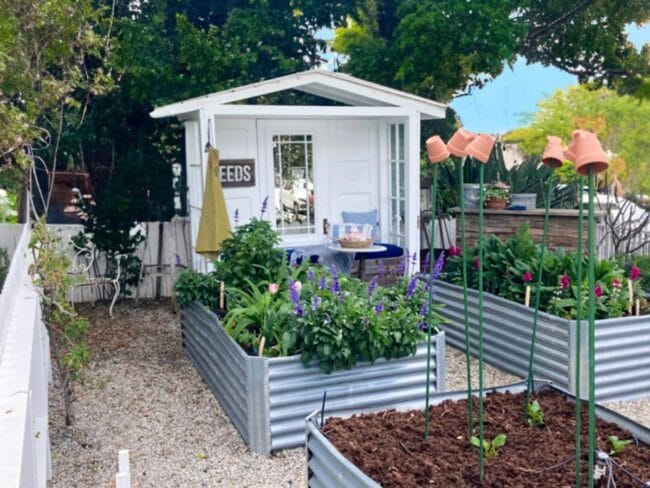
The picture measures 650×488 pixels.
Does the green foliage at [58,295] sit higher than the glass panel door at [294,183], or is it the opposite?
the glass panel door at [294,183]

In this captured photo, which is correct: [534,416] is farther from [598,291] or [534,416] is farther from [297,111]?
[297,111]

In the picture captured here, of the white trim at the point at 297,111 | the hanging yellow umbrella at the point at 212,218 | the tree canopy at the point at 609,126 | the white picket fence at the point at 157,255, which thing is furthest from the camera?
the tree canopy at the point at 609,126

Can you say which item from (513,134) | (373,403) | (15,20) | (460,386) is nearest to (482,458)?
(373,403)

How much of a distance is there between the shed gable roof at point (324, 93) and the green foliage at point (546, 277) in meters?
1.97

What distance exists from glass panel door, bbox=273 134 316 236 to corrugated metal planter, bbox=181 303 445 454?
12.5 ft

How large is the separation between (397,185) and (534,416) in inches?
207

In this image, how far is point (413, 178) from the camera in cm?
744

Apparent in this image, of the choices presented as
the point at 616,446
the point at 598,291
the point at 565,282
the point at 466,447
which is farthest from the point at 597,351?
the point at 466,447

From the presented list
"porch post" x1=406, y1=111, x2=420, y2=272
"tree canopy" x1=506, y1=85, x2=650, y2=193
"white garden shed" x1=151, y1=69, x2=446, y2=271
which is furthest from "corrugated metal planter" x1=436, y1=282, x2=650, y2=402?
"tree canopy" x1=506, y1=85, x2=650, y2=193

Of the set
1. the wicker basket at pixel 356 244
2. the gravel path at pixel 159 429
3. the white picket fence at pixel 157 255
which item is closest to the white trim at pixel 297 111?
the wicker basket at pixel 356 244

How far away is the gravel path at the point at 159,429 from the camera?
370 cm

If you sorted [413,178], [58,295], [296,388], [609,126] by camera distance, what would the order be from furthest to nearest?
[609,126] < [413,178] < [58,295] < [296,388]

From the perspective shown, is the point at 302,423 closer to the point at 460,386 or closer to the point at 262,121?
the point at 460,386

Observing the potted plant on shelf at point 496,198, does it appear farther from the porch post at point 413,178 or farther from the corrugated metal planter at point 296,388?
the corrugated metal planter at point 296,388
